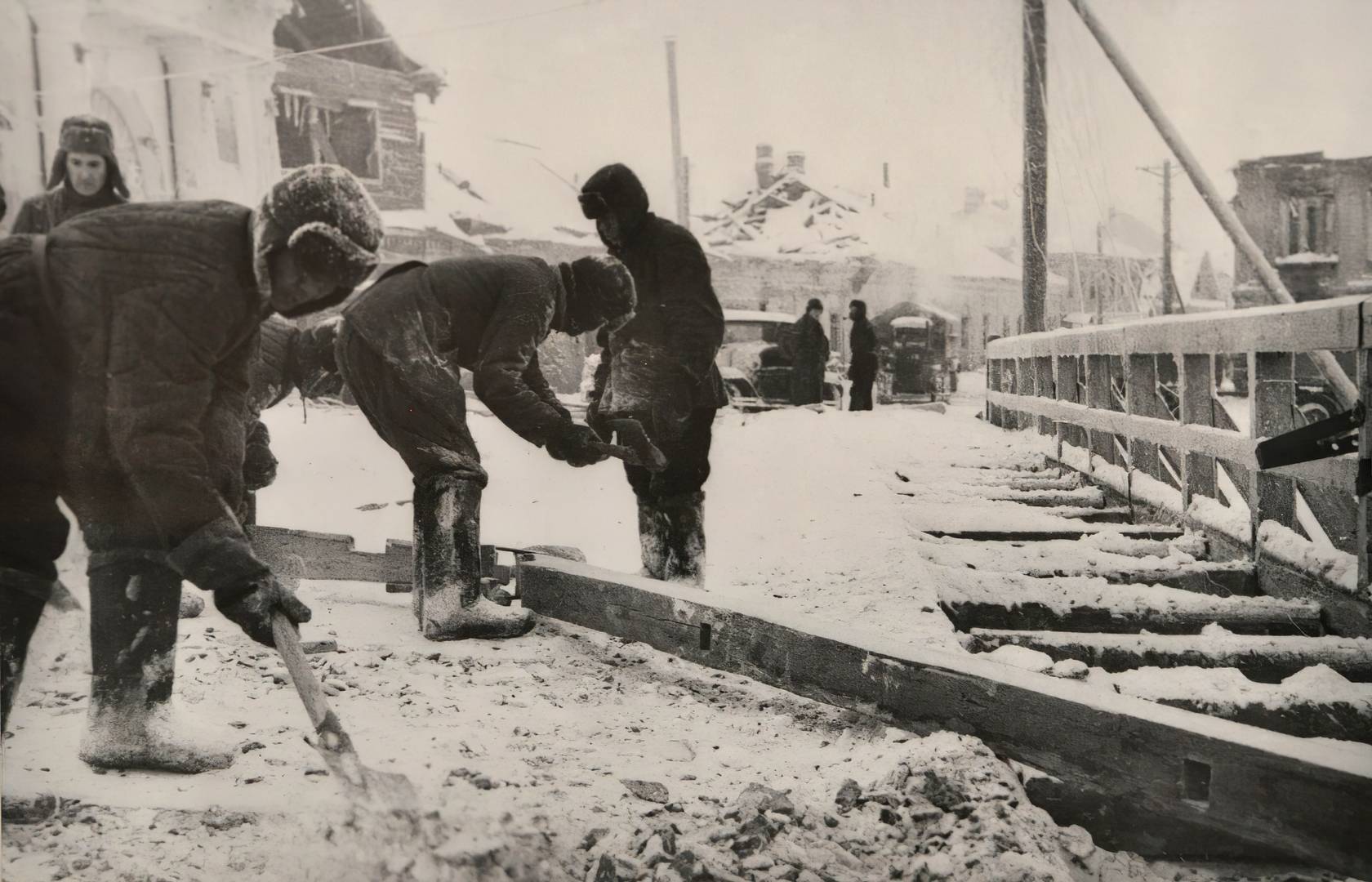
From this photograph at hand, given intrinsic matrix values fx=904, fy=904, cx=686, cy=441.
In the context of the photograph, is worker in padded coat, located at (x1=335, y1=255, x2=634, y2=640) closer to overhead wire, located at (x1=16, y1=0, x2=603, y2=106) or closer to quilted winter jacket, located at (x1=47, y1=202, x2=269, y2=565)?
overhead wire, located at (x1=16, y1=0, x2=603, y2=106)

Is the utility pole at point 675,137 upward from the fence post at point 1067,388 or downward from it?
upward

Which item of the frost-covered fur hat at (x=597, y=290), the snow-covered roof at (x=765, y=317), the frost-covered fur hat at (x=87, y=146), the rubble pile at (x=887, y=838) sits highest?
the frost-covered fur hat at (x=87, y=146)

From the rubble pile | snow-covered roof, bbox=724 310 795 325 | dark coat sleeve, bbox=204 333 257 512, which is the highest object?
snow-covered roof, bbox=724 310 795 325

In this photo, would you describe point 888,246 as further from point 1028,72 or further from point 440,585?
point 440,585

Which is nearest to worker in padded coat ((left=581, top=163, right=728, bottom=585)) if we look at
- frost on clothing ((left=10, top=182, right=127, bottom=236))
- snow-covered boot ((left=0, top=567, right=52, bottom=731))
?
frost on clothing ((left=10, top=182, right=127, bottom=236))

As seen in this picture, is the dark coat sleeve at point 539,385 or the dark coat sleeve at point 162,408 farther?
the dark coat sleeve at point 539,385

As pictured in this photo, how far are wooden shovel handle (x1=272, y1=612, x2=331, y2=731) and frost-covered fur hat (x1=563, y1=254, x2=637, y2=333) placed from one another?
1089 millimetres

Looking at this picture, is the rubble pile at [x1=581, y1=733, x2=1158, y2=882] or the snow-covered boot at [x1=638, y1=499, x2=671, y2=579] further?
the snow-covered boot at [x1=638, y1=499, x2=671, y2=579]

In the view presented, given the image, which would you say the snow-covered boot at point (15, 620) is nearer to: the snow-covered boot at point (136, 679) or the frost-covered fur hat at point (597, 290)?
the snow-covered boot at point (136, 679)

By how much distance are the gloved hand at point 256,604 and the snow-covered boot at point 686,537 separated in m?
1.09

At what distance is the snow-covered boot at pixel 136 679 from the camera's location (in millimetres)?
1480

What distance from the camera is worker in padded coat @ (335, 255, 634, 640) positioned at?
7.18 feet

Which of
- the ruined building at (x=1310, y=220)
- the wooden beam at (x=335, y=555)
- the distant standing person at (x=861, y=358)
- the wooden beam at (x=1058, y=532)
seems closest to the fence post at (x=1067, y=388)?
the wooden beam at (x=1058, y=532)

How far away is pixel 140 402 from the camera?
1.36m
